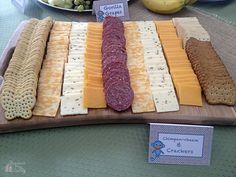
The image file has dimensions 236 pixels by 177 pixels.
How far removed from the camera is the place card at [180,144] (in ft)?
2.26

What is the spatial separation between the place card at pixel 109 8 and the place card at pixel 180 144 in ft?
2.00

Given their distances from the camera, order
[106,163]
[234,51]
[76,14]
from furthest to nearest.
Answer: [76,14] → [234,51] → [106,163]

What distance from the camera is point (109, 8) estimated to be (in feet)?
3.88

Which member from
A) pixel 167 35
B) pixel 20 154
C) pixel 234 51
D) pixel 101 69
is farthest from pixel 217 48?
pixel 20 154

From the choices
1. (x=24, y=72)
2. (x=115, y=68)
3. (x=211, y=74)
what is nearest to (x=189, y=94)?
(x=211, y=74)

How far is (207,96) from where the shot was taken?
2.76ft

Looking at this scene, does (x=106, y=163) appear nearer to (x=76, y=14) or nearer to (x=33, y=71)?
(x=33, y=71)

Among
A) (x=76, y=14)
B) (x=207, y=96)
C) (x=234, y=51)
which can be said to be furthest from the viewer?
(x=76, y=14)

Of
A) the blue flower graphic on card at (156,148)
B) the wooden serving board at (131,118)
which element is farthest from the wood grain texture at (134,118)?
the blue flower graphic on card at (156,148)

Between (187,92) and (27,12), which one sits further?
(27,12)

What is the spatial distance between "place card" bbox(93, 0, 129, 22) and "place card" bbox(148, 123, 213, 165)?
609 mm

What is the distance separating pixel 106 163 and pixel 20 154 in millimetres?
189

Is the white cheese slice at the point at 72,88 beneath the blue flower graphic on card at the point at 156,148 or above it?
above

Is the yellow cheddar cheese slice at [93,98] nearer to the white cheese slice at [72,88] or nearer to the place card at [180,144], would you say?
the white cheese slice at [72,88]
